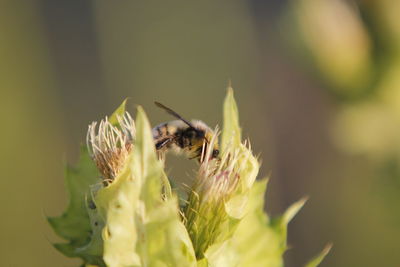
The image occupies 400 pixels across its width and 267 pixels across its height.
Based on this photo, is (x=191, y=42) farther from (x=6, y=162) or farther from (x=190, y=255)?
(x=190, y=255)

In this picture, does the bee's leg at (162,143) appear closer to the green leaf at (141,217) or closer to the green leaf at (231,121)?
the green leaf at (231,121)

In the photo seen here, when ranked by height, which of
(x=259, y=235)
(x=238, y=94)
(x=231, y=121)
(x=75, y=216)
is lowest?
(x=238, y=94)

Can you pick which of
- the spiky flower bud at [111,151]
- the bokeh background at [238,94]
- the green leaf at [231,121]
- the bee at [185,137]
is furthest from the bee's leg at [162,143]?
the bokeh background at [238,94]

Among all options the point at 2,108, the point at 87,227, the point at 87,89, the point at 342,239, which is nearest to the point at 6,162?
the point at 2,108

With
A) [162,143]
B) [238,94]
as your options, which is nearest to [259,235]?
[162,143]

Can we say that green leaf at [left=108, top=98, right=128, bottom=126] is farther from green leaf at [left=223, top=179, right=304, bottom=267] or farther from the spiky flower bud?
green leaf at [left=223, top=179, right=304, bottom=267]

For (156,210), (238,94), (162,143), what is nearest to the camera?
(156,210)

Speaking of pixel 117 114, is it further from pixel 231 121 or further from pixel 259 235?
pixel 259 235

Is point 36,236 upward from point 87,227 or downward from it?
downward
